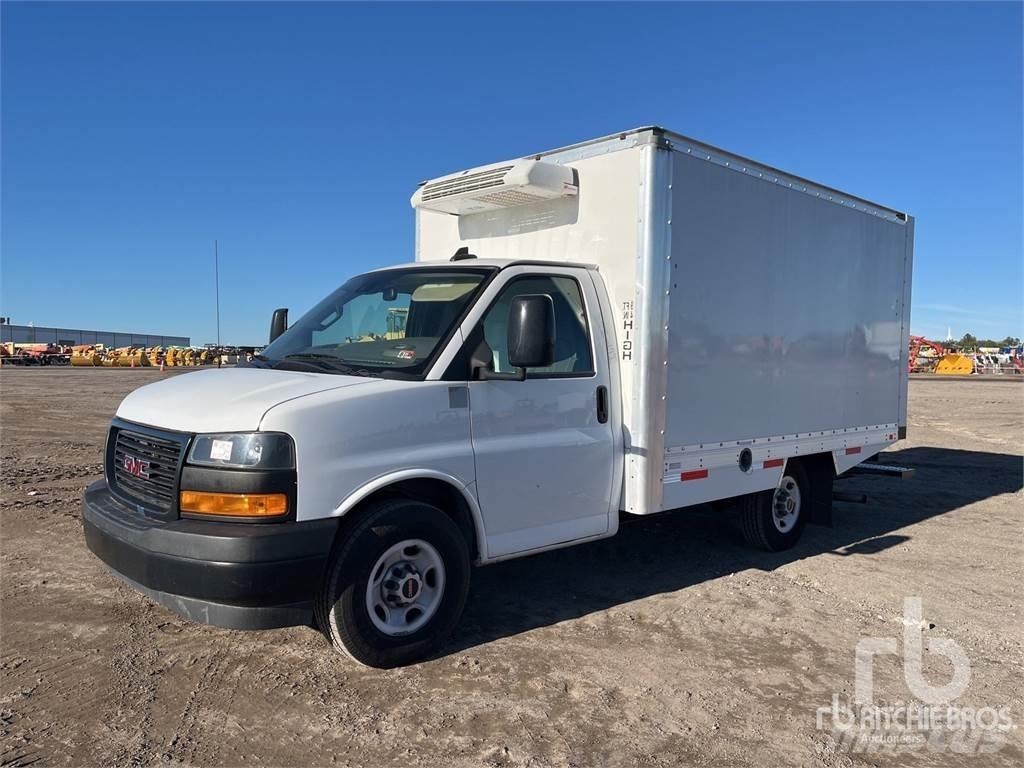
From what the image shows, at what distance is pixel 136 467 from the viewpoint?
4.14 m

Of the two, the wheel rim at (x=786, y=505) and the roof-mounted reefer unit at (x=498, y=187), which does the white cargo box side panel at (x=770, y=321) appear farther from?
the roof-mounted reefer unit at (x=498, y=187)

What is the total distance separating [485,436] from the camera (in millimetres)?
4379

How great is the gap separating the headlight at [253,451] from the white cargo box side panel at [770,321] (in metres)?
2.61

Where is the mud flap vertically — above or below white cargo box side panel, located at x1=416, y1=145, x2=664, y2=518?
below

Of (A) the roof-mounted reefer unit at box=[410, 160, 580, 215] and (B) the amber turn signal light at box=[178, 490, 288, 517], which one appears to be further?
(A) the roof-mounted reefer unit at box=[410, 160, 580, 215]

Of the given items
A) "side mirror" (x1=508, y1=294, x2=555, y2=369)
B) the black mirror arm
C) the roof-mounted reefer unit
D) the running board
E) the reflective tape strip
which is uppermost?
the roof-mounted reefer unit

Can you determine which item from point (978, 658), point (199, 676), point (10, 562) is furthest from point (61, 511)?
point (978, 658)

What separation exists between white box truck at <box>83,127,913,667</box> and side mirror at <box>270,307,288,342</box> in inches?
0.7

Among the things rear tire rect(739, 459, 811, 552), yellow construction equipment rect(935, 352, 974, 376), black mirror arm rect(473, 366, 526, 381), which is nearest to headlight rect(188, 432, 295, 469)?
black mirror arm rect(473, 366, 526, 381)

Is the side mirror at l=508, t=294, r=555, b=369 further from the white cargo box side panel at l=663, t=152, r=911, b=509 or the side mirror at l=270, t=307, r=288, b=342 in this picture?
the side mirror at l=270, t=307, r=288, b=342

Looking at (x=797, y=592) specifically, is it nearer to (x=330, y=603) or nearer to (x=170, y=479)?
(x=330, y=603)

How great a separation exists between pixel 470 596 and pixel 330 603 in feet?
5.28

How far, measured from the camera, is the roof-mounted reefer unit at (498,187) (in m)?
5.20

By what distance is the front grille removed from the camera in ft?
12.6
